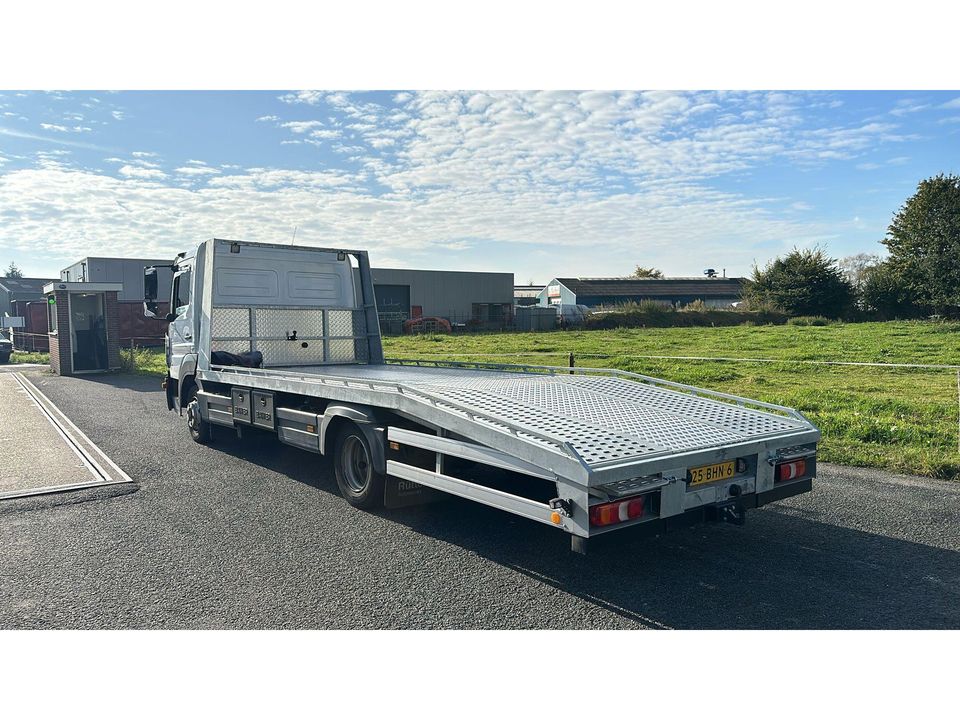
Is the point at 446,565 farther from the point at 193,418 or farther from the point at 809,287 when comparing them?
the point at 809,287

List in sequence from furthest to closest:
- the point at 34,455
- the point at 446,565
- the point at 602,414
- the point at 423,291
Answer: the point at 423,291, the point at 34,455, the point at 602,414, the point at 446,565

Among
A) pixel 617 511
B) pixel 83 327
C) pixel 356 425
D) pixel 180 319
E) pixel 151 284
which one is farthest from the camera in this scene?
pixel 83 327

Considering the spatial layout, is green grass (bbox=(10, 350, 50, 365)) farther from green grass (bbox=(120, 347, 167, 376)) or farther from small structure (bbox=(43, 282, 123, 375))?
small structure (bbox=(43, 282, 123, 375))

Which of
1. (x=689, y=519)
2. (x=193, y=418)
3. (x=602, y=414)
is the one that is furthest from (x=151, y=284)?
(x=689, y=519)

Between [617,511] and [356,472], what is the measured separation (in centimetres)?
292

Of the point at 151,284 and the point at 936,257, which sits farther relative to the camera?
the point at 936,257

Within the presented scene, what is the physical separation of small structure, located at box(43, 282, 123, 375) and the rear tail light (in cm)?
2061

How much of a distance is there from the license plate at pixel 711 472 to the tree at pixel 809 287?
41.5m

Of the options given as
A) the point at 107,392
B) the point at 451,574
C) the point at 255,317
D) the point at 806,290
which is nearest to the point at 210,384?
the point at 255,317

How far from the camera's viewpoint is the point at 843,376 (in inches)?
595

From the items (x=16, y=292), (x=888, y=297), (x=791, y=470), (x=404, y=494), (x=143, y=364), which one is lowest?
(x=143, y=364)

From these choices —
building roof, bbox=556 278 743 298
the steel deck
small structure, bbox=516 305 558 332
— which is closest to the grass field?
the steel deck

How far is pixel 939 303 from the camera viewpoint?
32.6 m

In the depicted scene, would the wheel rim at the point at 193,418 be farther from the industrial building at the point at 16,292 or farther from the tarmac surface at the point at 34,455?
the industrial building at the point at 16,292
